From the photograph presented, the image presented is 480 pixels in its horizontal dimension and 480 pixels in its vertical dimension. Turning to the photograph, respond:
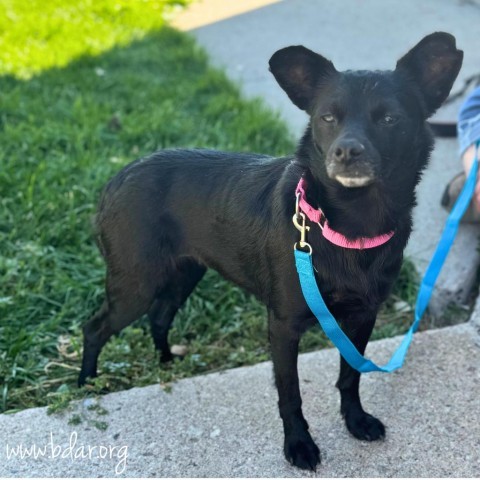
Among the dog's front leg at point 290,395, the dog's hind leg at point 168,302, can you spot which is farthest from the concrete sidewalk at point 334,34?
the dog's front leg at point 290,395

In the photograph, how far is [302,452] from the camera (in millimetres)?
2389

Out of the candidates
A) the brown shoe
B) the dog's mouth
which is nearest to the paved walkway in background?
the brown shoe

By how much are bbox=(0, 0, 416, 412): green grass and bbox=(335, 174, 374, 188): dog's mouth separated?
1265 millimetres

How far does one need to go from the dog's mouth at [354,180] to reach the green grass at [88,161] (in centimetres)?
126

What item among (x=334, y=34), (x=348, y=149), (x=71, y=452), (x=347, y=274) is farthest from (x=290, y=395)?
(x=334, y=34)

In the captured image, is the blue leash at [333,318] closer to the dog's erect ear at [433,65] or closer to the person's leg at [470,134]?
the person's leg at [470,134]

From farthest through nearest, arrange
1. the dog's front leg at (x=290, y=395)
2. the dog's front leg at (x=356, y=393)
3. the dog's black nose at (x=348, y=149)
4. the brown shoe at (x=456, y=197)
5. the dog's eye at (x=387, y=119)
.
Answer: the brown shoe at (x=456, y=197)
the dog's front leg at (x=356, y=393)
the dog's front leg at (x=290, y=395)
the dog's eye at (x=387, y=119)
the dog's black nose at (x=348, y=149)

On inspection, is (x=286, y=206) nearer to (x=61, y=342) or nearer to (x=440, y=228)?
(x=61, y=342)

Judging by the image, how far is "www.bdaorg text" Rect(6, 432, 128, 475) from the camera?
7.96ft

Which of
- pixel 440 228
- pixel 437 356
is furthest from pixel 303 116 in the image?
pixel 437 356

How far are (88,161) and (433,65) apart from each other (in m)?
2.84

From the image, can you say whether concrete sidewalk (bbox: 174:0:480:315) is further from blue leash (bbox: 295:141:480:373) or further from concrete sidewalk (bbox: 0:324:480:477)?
concrete sidewalk (bbox: 0:324:480:477)

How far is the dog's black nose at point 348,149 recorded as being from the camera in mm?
1992

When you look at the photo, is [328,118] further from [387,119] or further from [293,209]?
[293,209]
